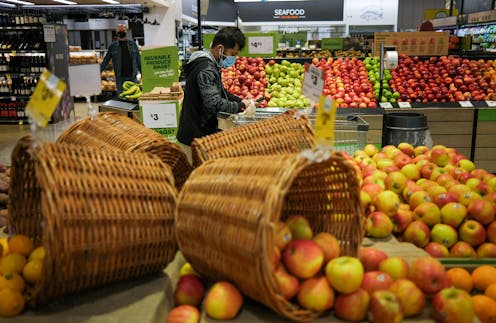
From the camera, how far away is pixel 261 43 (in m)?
6.79

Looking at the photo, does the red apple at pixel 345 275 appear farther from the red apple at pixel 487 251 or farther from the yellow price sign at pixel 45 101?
the yellow price sign at pixel 45 101

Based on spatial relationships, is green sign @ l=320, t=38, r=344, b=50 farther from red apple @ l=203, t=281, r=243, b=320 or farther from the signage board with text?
red apple @ l=203, t=281, r=243, b=320

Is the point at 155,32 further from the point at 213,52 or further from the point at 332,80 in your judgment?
the point at 213,52

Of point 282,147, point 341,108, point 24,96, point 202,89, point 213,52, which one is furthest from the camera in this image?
point 24,96

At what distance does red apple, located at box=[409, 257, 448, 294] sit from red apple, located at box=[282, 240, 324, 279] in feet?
1.07

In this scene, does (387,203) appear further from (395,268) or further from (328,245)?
(328,245)

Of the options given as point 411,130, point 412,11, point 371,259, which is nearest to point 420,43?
point 411,130

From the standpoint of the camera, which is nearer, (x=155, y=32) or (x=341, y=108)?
(x=341, y=108)

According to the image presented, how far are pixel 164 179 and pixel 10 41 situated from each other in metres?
11.3

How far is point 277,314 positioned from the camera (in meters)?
1.37

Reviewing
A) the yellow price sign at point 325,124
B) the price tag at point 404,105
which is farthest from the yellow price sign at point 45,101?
the price tag at point 404,105

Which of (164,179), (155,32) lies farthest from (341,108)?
(155,32)

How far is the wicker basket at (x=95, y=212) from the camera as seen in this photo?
1.27 m

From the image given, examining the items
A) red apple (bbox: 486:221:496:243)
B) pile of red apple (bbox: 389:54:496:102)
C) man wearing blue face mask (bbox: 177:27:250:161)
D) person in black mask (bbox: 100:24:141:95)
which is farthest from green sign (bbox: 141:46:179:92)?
person in black mask (bbox: 100:24:141:95)
